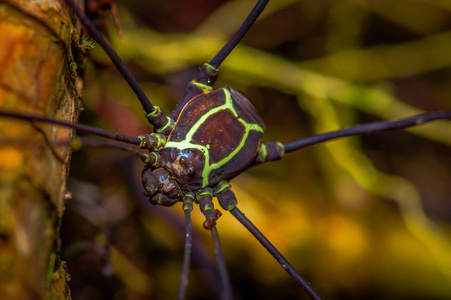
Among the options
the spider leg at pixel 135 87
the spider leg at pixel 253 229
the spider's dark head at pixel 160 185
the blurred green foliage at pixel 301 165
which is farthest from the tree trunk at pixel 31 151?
the blurred green foliage at pixel 301 165

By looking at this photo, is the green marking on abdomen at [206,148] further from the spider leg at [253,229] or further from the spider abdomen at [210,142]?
the spider leg at [253,229]

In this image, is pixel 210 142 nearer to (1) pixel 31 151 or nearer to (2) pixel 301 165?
(1) pixel 31 151

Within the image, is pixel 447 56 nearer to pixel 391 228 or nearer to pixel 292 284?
pixel 391 228

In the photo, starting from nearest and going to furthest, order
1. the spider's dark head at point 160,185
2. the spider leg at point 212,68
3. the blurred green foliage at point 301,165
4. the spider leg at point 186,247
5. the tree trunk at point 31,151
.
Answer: the tree trunk at point 31,151
the spider leg at point 186,247
the spider's dark head at point 160,185
the spider leg at point 212,68
the blurred green foliage at point 301,165

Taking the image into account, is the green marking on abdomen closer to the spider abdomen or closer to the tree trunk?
the spider abdomen

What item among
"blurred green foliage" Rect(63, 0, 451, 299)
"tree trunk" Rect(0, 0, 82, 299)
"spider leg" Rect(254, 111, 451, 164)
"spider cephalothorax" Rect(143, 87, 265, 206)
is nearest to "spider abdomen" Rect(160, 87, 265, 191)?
"spider cephalothorax" Rect(143, 87, 265, 206)

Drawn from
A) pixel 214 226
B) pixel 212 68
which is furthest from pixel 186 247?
pixel 212 68
